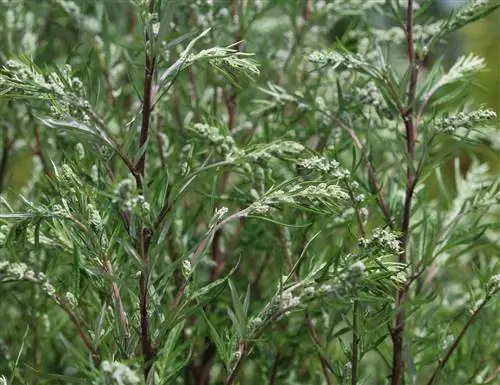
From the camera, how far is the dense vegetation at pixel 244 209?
0.65m

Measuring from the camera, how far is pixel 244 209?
2.30ft

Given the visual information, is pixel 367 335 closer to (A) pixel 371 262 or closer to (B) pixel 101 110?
(A) pixel 371 262

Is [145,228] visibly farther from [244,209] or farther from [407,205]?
[407,205]

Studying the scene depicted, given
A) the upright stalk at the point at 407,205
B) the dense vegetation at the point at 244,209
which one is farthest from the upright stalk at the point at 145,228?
the upright stalk at the point at 407,205

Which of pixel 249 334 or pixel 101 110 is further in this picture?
pixel 101 110

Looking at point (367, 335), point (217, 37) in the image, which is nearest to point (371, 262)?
point (367, 335)

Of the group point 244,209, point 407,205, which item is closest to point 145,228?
point 244,209

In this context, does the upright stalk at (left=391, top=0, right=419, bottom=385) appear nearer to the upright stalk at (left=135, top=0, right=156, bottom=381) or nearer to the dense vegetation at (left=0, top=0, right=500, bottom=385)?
the dense vegetation at (left=0, top=0, right=500, bottom=385)

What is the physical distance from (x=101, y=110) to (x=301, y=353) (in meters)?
0.53

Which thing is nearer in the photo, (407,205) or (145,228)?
(145,228)

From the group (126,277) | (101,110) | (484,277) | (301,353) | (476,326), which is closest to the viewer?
(126,277)

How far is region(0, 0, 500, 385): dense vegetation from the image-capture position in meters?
0.65

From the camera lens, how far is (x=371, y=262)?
68cm

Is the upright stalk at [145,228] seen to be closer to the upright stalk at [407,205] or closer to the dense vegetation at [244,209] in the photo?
the dense vegetation at [244,209]
